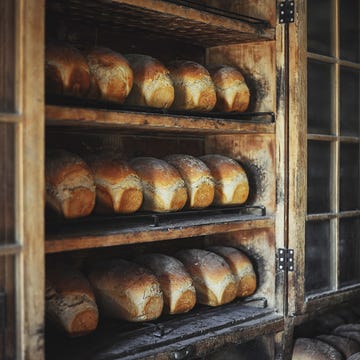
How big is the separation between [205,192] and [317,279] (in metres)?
0.74

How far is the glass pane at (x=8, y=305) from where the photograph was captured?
1.72m

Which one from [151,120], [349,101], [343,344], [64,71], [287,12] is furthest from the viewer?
[349,101]

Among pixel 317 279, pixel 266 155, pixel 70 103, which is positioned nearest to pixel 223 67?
pixel 266 155

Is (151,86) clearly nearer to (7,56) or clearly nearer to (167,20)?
(167,20)

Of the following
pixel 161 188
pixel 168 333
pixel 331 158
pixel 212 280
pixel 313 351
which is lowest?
pixel 313 351

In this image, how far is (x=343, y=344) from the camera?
9.26ft

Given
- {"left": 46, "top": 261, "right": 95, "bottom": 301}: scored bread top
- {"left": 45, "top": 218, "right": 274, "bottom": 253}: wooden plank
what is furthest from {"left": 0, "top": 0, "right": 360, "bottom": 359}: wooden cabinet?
{"left": 46, "top": 261, "right": 95, "bottom": 301}: scored bread top

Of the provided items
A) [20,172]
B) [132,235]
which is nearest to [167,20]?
[132,235]

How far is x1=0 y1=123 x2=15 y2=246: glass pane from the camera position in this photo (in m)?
1.71

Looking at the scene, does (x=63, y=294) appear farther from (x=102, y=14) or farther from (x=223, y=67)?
(x=223, y=67)

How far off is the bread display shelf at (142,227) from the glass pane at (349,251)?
0.48 metres

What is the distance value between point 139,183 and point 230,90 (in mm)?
677

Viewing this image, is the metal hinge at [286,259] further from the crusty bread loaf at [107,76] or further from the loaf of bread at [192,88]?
the crusty bread loaf at [107,76]

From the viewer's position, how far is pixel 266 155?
110 inches
